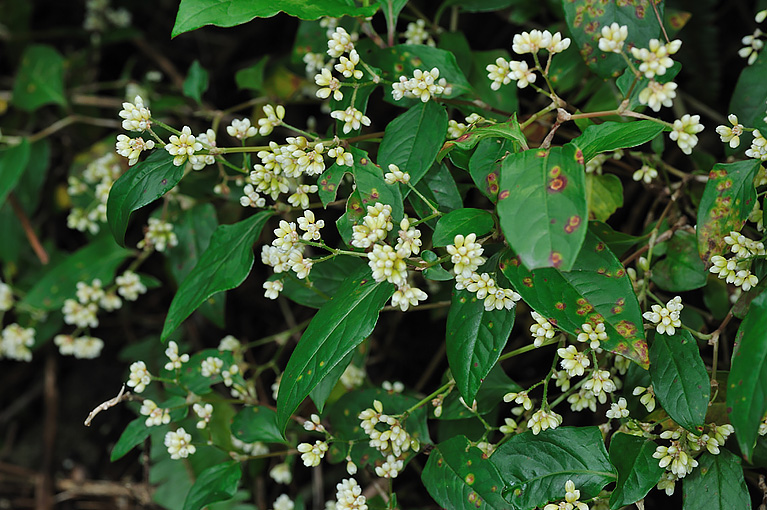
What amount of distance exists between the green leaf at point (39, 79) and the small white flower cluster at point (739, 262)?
6.69 ft

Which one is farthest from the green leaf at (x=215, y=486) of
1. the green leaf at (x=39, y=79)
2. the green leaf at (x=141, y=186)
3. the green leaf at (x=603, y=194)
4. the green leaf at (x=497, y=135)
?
the green leaf at (x=39, y=79)

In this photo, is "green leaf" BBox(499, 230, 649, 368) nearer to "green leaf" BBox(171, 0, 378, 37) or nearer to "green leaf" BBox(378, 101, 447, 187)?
"green leaf" BBox(378, 101, 447, 187)

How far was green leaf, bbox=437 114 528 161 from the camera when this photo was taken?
1.00 m

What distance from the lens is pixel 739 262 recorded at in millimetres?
1082

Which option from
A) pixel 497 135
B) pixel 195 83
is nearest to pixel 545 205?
pixel 497 135

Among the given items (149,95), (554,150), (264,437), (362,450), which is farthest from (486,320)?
(149,95)

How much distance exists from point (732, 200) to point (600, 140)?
0.28 m

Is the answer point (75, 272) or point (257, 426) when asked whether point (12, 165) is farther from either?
point (257, 426)

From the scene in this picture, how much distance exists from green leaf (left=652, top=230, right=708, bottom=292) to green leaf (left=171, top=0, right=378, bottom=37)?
2.61ft

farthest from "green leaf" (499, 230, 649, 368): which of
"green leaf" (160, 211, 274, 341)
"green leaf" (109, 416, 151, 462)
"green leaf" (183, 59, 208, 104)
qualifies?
"green leaf" (183, 59, 208, 104)

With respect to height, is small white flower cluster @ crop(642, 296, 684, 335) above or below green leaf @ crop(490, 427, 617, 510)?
above

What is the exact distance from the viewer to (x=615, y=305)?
102 cm

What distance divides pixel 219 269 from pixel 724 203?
3.19ft

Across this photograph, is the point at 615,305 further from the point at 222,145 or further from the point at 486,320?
the point at 222,145
